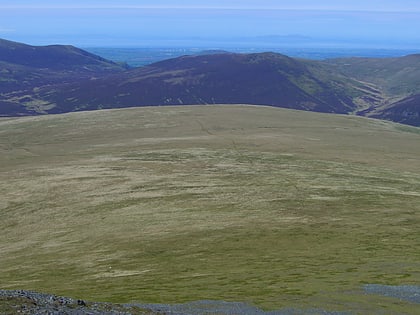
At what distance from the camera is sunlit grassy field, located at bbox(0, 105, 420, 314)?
2108 inches

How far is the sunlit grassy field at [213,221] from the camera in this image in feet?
176

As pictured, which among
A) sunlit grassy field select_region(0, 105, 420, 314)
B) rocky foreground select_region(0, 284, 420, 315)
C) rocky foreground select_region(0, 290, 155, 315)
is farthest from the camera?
sunlit grassy field select_region(0, 105, 420, 314)

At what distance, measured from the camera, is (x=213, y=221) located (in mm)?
83000

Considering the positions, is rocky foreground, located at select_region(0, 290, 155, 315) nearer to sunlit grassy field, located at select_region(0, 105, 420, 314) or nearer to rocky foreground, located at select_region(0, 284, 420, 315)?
rocky foreground, located at select_region(0, 284, 420, 315)

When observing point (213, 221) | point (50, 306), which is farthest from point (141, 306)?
point (213, 221)

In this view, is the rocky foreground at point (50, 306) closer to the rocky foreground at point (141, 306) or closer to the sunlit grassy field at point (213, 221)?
the rocky foreground at point (141, 306)

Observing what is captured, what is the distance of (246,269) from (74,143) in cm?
11919

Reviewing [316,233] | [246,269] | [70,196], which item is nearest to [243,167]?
[70,196]

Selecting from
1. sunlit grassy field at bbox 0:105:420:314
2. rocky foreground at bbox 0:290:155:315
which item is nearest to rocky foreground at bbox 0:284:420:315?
rocky foreground at bbox 0:290:155:315

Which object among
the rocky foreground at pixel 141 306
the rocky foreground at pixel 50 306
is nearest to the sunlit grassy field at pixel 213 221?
the rocky foreground at pixel 141 306

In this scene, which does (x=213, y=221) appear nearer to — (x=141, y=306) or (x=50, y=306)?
(x=141, y=306)

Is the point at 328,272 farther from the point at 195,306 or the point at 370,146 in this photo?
the point at 370,146

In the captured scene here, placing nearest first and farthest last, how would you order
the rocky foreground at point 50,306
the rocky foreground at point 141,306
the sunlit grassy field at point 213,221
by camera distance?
the rocky foreground at point 50,306, the rocky foreground at point 141,306, the sunlit grassy field at point 213,221

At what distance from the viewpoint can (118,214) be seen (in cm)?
8950
